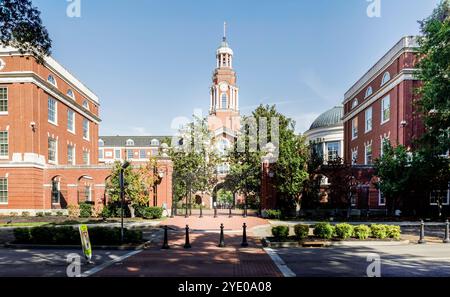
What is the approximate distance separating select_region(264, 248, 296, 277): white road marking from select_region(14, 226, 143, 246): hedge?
557cm

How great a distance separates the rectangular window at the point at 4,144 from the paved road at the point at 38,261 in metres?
21.0

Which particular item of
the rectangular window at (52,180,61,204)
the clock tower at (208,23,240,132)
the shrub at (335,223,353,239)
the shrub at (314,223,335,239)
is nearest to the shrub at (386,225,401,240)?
the shrub at (335,223,353,239)

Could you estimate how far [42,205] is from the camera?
30.4m

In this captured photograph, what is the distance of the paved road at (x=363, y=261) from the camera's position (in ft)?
26.4

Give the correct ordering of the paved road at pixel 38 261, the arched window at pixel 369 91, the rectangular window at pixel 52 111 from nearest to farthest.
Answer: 1. the paved road at pixel 38 261
2. the rectangular window at pixel 52 111
3. the arched window at pixel 369 91

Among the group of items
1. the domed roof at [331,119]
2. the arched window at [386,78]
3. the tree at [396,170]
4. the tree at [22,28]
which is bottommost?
the tree at [396,170]

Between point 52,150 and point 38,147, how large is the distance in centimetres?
335

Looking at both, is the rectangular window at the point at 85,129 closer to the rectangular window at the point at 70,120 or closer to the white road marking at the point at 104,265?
the rectangular window at the point at 70,120

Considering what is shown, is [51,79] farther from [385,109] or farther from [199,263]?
[385,109]

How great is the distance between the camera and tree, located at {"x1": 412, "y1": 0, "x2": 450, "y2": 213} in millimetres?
18359

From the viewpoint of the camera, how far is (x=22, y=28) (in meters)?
7.01

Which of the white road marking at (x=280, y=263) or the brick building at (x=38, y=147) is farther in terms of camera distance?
the brick building at (x=38, y=147)

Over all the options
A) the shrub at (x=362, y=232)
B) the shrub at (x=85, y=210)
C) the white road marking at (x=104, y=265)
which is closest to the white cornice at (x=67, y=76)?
the shrub at (x=85, y=210)

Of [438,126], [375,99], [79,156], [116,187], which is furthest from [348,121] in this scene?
[79,156]
